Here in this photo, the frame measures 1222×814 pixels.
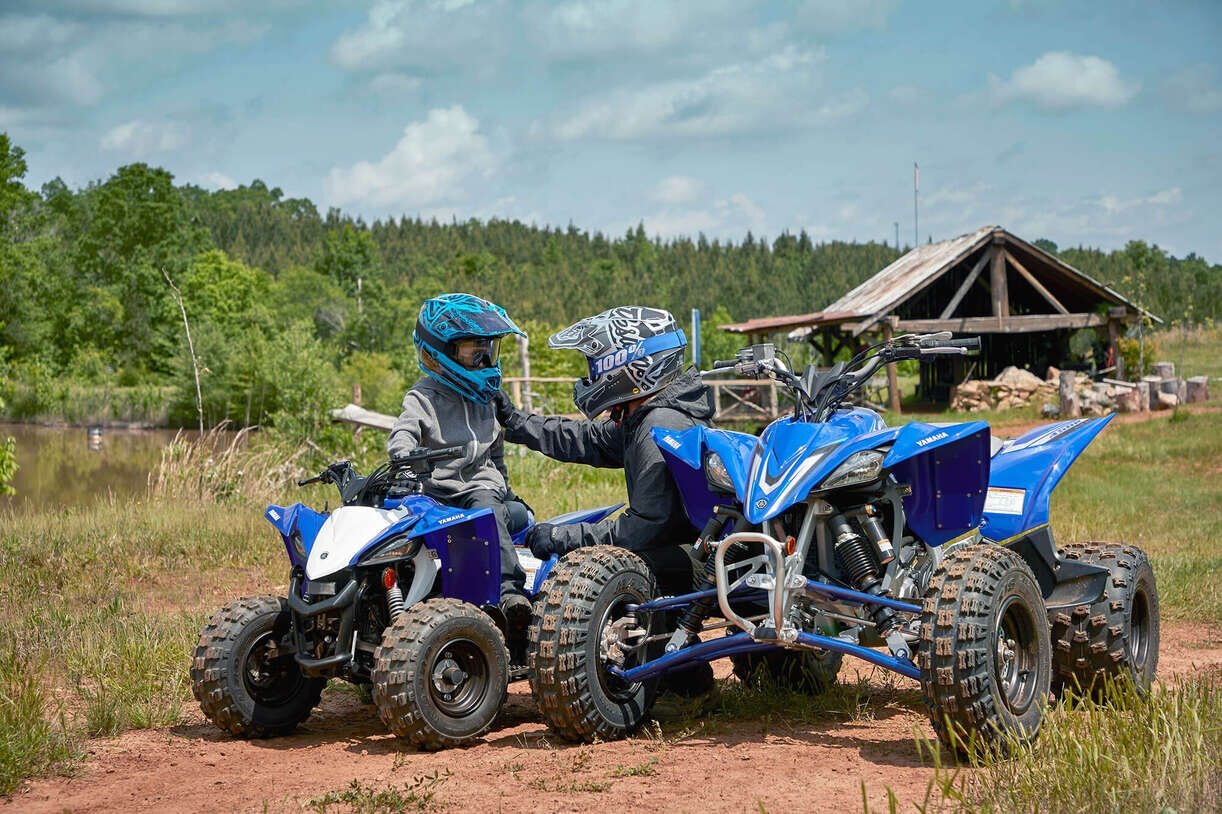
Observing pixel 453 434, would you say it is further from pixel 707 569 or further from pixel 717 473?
pixel 717 473

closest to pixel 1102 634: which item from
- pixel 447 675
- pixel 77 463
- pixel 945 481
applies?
pixel 945 481

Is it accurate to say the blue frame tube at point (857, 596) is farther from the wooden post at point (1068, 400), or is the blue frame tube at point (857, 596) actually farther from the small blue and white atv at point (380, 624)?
the wooden post at point (1068, 400)

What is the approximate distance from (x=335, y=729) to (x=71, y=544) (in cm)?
648

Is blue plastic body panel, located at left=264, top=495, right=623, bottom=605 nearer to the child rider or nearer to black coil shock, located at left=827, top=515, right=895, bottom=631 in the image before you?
the child rider

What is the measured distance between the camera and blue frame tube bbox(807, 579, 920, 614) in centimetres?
514

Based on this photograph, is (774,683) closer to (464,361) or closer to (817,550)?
(817,550)

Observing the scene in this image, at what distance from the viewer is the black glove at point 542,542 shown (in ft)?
22.2

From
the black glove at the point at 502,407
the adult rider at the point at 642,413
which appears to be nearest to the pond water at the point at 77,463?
the black glove at the point at 502,407

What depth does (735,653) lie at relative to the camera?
5.60 m

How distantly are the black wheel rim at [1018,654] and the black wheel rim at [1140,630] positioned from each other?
1343 mm

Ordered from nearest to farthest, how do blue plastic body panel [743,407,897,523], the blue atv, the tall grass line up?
the tall grass < the blue atv < blue plastic body panel [743,407,897,523]

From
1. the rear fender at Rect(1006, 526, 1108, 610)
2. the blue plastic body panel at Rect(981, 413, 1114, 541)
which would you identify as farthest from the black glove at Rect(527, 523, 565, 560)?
the rear fender at Rect(1006, 526, 1108, 610)

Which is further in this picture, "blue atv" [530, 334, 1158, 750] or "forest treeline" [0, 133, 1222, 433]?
"forest treeline" [0, 133, 1222, 433]

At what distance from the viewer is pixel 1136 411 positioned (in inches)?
1073
